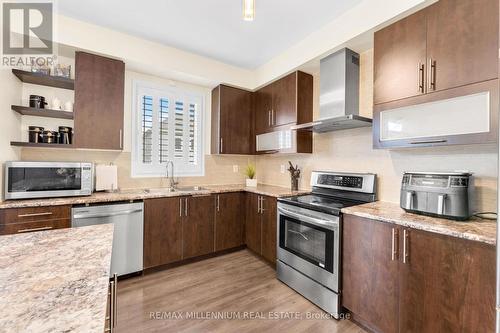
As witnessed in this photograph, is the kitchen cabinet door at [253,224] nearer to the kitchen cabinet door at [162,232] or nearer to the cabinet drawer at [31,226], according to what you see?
the kitchen cabinet door at [162,232]

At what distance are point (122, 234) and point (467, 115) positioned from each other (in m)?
3.18

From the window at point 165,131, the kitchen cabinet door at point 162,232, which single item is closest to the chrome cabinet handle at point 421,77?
the kitchen cabinet door at point 162,232

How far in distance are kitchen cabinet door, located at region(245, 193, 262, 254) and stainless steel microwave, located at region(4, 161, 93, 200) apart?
6.27 feet

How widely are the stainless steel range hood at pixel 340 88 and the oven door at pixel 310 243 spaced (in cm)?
98

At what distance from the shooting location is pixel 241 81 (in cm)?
360

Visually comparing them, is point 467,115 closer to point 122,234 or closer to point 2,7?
point 122,234

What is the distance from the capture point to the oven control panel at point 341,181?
8.02 ft

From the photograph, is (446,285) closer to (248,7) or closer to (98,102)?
(248,7)

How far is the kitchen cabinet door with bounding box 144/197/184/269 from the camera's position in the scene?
2643 millimetres

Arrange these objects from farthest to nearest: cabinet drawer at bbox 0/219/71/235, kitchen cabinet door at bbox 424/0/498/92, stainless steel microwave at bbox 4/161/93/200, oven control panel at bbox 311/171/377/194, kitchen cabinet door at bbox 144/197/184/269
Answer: kitchen cabinet door at bbox 144/197/184/269, oven control panel at bbox 311/171/377/194, stainless steel microwave at bbox 4/161/93/200, cabinet drawer at bbox 0/219/71/235, kitchen cabinet door at bbox 424/0/498/92

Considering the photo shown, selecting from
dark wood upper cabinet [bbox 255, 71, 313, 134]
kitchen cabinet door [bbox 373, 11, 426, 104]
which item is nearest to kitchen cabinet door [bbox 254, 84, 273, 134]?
dark wood upper cabinet [bbox 255, 71, 313, 134]

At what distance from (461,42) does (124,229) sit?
332 centimetres

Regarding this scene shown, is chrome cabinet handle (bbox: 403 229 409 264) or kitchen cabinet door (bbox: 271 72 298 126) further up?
kitchen cabinet door (bbox: 271 72 298 126)

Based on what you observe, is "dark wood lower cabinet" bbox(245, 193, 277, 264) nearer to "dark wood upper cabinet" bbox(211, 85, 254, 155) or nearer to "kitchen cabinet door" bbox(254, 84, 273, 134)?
"dark wood upper cabinet" bbox(211, 85, 254, 155)
